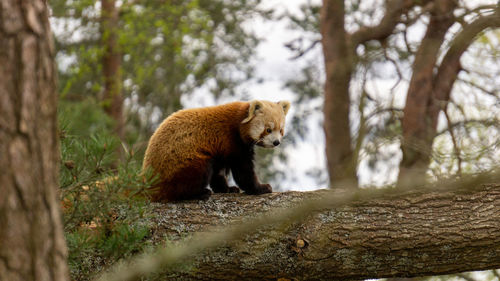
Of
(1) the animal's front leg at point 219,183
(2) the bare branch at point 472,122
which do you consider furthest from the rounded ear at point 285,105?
(2) the bare branch at point 472,122

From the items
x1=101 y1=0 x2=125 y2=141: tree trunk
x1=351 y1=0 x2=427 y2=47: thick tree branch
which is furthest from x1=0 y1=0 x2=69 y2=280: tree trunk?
x1=101 y1=0 x2=125 y2=141: tree trunk

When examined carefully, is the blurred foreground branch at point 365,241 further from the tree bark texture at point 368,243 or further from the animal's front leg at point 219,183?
the animal's front leg at point 219,183

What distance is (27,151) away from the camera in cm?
171

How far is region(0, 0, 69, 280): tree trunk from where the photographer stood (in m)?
1.66

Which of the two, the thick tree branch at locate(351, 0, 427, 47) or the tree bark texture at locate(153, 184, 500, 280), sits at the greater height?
the thick tree branch at locate(351, 0, 427, 47)

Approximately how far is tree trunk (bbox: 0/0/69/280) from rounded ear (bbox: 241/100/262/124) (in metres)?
2.80

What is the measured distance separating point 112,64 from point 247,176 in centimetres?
772

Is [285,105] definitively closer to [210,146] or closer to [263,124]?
[263,124]

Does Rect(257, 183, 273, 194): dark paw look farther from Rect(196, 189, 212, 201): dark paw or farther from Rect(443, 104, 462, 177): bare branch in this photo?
Rect(443, 104, 462, 177): bare branch

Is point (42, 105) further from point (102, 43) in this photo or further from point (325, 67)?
point (102, 43)

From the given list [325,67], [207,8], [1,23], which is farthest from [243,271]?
[207,8]

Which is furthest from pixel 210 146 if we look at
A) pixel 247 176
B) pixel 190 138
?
pixel 247 176

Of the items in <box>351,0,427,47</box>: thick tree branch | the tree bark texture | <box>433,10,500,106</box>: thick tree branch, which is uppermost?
<box>351,0,427,47</box>: thick tree branch

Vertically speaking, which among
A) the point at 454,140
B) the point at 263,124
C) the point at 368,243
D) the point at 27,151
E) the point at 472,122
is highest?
the point at 27,151
